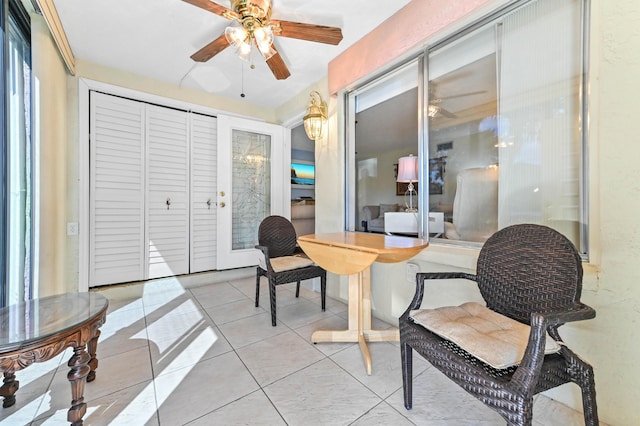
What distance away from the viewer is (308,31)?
1709mm

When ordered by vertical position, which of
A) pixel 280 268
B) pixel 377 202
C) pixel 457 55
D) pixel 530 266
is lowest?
pixel 280 268

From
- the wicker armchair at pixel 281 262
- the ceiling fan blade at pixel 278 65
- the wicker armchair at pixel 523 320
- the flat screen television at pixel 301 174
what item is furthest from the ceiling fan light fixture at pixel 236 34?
the flat screen television at pixel 301 174

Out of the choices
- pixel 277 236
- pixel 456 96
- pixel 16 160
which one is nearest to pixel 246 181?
pixel 277 236

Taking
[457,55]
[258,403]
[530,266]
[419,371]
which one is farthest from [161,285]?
[457,55]

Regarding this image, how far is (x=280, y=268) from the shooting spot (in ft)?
7.29

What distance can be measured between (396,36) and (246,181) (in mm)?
2472

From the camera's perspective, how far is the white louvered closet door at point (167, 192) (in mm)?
2939

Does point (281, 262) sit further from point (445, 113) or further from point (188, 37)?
point (188, 37)

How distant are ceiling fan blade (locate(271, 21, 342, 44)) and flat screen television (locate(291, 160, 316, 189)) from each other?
3.51m

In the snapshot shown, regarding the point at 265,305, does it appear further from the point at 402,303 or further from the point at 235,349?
the point at 402,303

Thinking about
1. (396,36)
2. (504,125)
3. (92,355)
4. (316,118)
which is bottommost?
(92,355)

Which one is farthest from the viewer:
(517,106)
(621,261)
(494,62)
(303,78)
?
(303,78)

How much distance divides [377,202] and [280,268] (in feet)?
3.92

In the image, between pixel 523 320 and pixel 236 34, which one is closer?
pixel 523 320
